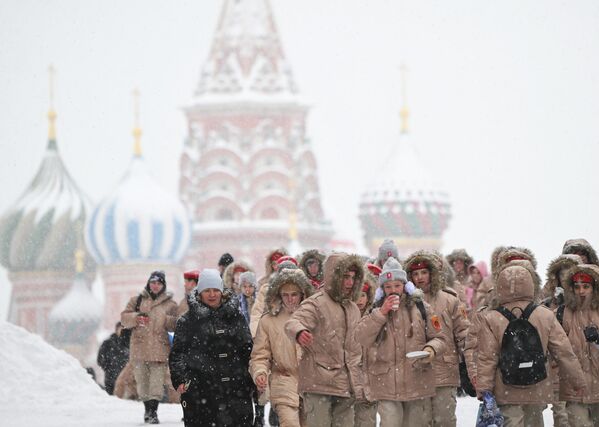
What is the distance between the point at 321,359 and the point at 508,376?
87cm

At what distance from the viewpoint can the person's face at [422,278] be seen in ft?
35.6

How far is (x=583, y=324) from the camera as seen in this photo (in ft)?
34.9

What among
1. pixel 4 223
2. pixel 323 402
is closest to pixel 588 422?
pixel 323 402

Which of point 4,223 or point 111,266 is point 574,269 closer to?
point 111,266

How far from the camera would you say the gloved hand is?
10547 millimetres

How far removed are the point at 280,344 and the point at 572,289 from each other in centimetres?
148

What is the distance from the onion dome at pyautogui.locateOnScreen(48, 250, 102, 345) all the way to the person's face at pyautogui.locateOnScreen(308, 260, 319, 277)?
75.5 m

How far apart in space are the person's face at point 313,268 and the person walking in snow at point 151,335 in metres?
1.73

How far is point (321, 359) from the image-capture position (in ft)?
32.9

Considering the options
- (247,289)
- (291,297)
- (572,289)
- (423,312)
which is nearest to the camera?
(423,312)

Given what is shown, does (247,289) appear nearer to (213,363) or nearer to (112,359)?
(213,363)

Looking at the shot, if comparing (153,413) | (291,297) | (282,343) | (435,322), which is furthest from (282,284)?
(153,413)

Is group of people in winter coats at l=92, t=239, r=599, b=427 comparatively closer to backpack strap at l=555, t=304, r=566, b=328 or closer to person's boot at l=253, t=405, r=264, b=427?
backpack strap at l=555, t=304, r=566, b=328

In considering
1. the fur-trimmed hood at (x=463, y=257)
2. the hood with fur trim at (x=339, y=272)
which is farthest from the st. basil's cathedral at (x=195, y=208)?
the hood with fur trim at (x=339, y=272)
